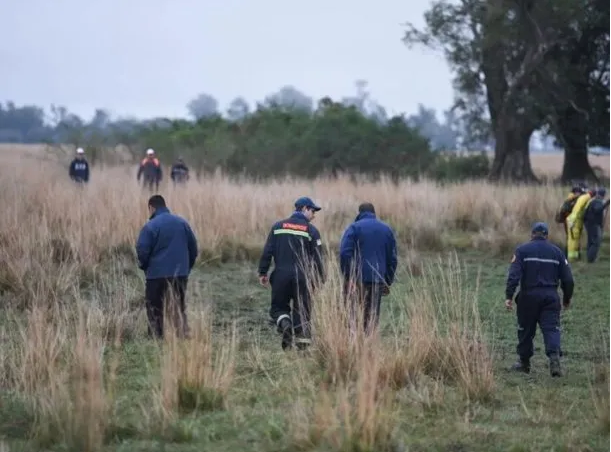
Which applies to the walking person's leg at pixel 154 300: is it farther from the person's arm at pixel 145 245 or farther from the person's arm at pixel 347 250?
the person's arm at pixel 347 250

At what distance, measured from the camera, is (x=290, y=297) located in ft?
37.0

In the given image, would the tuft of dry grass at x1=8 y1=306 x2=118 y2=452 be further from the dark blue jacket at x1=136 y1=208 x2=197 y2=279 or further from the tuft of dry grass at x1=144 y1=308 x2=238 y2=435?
the dark blue jacket at x1=136 y1=208 x2=197 y2=279

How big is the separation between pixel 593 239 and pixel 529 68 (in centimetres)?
1736

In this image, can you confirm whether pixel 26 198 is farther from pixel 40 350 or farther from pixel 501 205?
pixel 40 350

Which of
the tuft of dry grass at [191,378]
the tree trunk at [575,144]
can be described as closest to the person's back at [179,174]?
the tree trunk at [575,144]

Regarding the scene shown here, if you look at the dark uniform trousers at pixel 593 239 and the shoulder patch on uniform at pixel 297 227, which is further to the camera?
the dark uniform trousers at pixel 593 239

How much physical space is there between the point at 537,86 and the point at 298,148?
8.08 m

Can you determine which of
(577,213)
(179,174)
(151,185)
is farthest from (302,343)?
(179,174)

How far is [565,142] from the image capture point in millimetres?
39281

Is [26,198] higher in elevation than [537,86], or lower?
lower

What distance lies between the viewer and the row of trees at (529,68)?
118ft

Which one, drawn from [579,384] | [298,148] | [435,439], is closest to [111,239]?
[579,384]

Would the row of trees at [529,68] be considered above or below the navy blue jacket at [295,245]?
above

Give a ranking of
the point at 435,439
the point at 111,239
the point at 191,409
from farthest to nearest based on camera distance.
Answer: the point at 111,239 < the point at 191,409 < the point at 435,439
